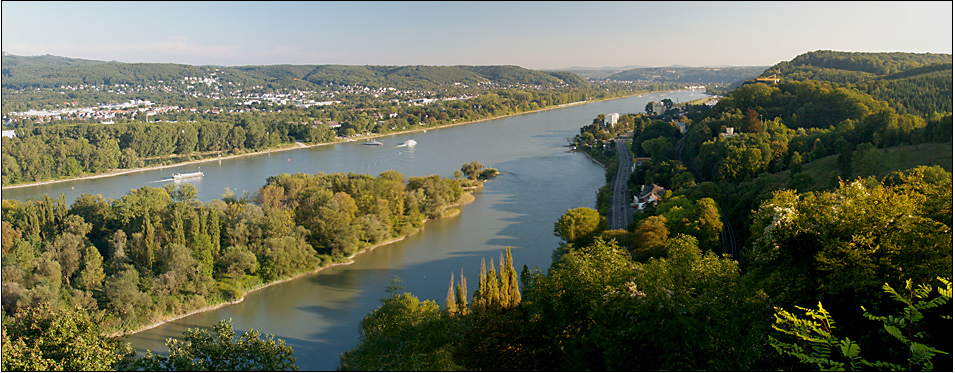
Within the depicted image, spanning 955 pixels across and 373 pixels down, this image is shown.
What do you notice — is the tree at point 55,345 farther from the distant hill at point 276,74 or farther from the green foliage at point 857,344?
the distant hill at point 276,74

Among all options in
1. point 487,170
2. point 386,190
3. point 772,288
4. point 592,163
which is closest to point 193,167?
point 487,170

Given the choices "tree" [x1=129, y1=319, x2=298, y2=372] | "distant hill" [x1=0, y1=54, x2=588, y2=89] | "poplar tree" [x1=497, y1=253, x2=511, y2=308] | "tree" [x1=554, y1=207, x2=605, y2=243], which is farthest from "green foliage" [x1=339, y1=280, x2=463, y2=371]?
"distant hill" [x1=0, y1=54, x2=588, y2=89]

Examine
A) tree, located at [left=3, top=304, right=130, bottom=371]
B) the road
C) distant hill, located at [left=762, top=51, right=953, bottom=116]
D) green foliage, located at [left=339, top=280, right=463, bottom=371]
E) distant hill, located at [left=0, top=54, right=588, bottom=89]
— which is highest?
distant hill, located at [left=0, top=54, right=588, bottom=89]

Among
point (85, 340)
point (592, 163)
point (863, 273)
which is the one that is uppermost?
point (863, 273)

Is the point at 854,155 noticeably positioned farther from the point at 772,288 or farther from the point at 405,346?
the point at 405,346

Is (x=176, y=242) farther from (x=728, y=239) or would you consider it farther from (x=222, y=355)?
(x=728, y=239)

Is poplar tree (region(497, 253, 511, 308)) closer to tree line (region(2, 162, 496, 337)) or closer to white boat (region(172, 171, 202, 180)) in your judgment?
tree line (region(2, 162, 496, 337))
